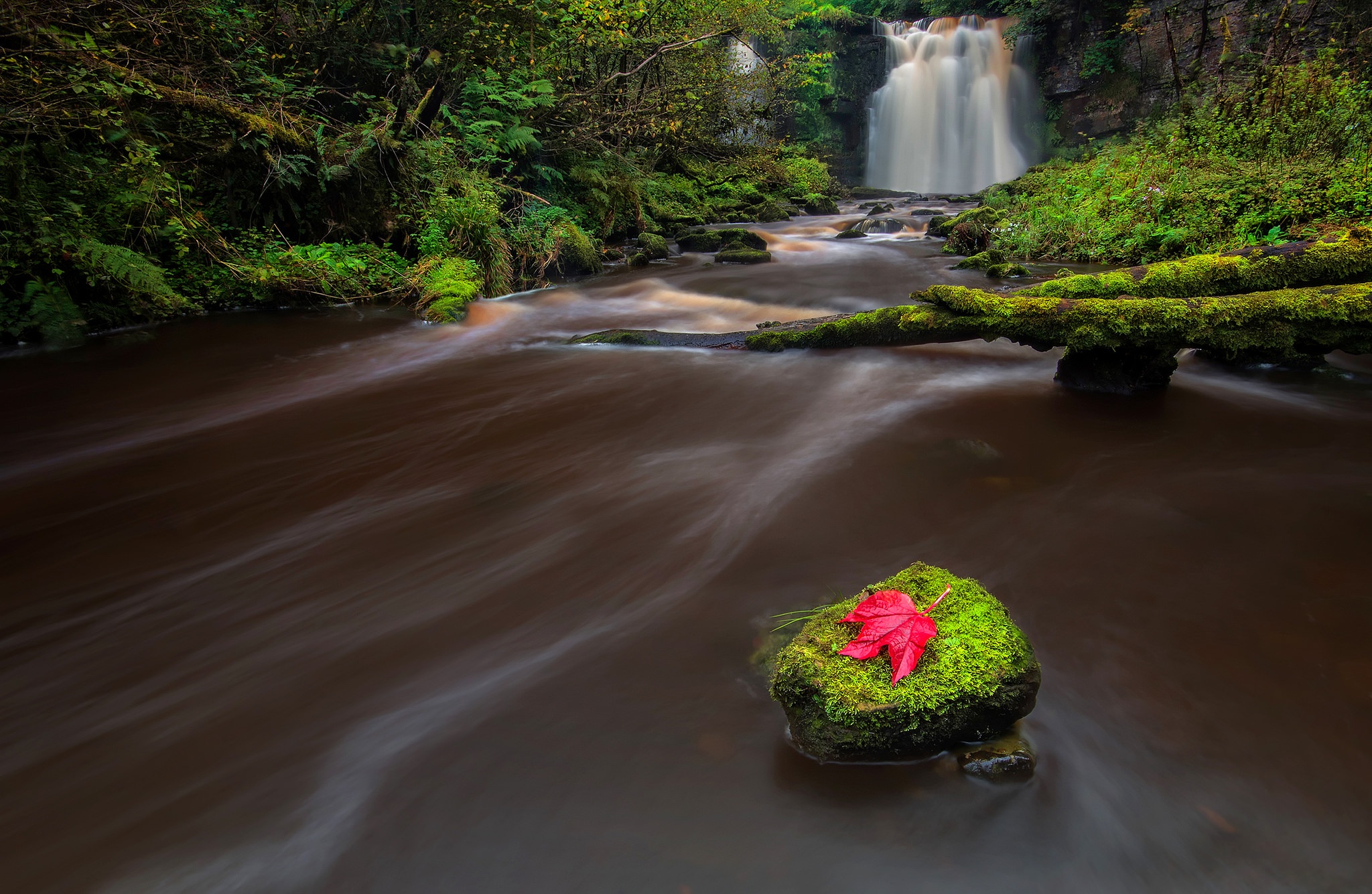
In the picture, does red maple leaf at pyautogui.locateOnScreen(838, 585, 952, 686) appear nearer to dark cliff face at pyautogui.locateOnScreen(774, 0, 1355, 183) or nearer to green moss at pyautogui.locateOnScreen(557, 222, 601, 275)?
green moss at pyautogui.locateOnScreen(557, 222, 601, 275)

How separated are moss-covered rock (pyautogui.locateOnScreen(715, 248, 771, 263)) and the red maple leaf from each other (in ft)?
36.5

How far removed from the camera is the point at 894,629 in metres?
1.94

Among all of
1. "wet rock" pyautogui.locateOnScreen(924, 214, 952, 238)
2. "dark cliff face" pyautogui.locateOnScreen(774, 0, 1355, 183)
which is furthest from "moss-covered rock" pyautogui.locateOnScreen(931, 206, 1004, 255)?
"dark cliff face" pyautogui.locateOnScreen(774, 0, 1355, 183)

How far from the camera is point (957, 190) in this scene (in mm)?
31344

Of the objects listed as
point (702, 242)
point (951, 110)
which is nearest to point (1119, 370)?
point (702, 242)

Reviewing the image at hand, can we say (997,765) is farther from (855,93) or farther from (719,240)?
(855,93)

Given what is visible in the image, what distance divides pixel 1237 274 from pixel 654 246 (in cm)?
994

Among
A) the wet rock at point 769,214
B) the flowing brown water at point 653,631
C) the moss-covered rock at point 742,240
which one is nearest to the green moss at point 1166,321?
the flowing brown water at point 653,631

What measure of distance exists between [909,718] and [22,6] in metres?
8.84

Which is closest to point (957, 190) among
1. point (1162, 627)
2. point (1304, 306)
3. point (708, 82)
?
point (708, 82)

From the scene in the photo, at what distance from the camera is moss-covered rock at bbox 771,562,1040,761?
177 cm

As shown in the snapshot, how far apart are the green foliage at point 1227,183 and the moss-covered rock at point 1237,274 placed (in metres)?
3.78

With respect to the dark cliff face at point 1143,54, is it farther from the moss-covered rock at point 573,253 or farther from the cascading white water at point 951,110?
the moss-covered rock at point 573,253

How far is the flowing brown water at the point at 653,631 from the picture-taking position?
5.55 feet
